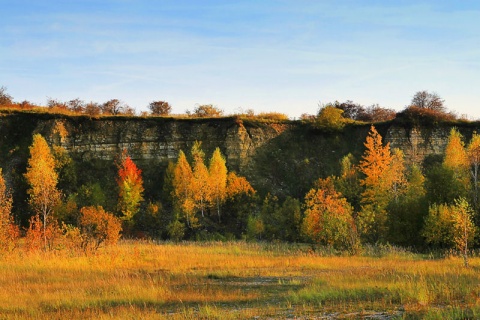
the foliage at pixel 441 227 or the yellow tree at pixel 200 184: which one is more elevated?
the yellow tree at pixel 200 184

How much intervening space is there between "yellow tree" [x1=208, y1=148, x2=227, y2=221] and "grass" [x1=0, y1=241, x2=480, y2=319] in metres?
29.1

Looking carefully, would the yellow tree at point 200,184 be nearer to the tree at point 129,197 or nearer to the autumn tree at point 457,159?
the tree at point 129,197

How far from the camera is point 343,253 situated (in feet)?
94.7

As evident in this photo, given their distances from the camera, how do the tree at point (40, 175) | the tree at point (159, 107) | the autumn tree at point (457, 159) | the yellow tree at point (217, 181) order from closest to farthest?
the autumn tree at point (457, 159) → the tree at point (40, 175) → the yellow tree at point (217, 181) → the tree at point (159, 107)

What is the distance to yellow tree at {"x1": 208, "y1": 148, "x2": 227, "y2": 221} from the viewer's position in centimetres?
5249

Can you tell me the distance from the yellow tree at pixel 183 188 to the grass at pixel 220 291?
1004 inches

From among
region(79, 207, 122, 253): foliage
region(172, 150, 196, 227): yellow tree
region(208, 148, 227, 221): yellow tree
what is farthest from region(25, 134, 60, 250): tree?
region(208, 148, 227, 221): yellow tree

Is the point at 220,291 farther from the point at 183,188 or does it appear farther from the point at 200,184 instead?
the point at 200,184

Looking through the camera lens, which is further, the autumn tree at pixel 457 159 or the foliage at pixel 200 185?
the foliage at pixel 200 185

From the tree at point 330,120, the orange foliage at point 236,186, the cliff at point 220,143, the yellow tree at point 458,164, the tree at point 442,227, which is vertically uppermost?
the tree at point 330,120

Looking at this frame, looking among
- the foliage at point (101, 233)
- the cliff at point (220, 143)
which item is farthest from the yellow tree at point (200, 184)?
the foliage at point (101, 233)

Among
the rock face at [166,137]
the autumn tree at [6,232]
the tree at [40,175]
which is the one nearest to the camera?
the autumn tree at [6,232]

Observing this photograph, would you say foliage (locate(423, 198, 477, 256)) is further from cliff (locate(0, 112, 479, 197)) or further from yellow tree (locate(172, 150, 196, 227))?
cliff (locate(0, 112, 479, 197))

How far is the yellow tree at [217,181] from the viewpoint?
5249cm
